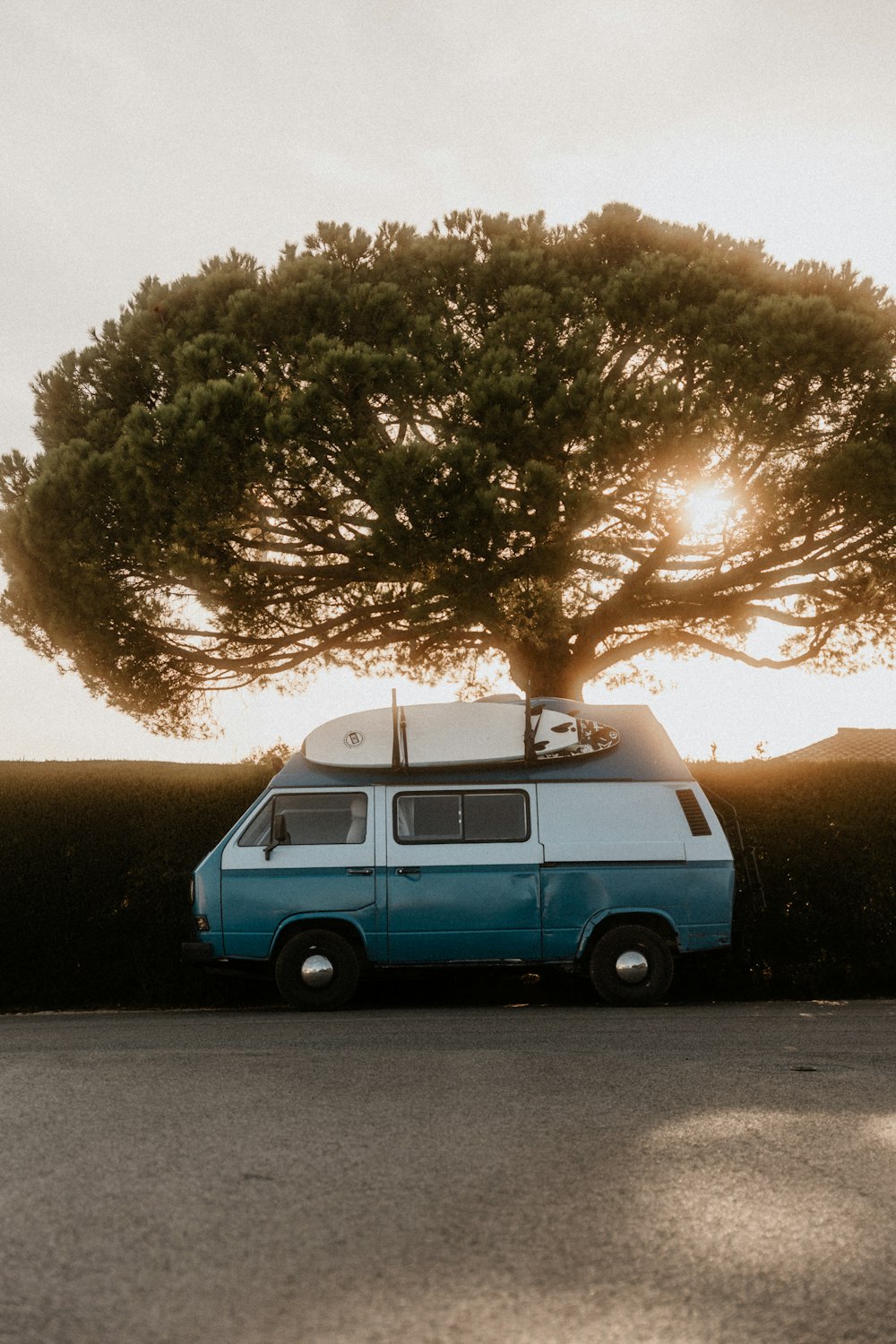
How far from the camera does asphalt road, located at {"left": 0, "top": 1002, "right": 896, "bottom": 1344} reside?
11.3ft

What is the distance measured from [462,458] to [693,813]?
275 inches

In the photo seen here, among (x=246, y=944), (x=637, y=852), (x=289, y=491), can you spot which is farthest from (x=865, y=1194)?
A: (x=289, y=491)

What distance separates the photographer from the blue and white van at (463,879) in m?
11.2

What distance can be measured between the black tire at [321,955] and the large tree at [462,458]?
734 centimetres

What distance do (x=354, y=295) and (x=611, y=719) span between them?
9280 mm

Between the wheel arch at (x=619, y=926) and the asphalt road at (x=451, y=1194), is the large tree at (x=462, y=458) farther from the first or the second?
A: the asphalt road at (x=451, y=1194)

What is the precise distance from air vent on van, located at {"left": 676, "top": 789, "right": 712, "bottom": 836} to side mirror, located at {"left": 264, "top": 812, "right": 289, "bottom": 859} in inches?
142

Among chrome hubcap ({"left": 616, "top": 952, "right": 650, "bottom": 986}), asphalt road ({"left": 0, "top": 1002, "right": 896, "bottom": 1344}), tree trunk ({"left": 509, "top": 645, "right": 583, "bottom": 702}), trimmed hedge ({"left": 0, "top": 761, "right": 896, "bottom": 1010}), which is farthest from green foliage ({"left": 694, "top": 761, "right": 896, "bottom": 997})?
Result: tree trunk ({"left": 509, "top": 645, "right": 583, "bottom": 702})

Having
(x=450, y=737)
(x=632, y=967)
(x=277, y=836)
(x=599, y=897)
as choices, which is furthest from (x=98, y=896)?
(x=632, y=967)

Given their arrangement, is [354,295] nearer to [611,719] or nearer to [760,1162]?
[611,719]

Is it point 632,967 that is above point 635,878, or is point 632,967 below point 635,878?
below

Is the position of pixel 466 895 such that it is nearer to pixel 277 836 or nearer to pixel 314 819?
pixel 314 819

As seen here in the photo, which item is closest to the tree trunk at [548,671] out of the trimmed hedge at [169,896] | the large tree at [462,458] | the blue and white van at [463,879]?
the large tree at [462,458]

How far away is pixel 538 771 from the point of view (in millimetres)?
11664
